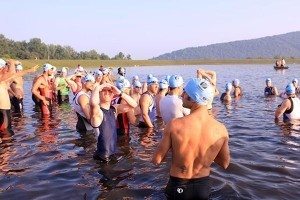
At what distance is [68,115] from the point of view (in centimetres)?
1530

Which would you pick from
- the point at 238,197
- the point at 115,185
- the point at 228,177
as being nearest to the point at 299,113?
the point at 228,177

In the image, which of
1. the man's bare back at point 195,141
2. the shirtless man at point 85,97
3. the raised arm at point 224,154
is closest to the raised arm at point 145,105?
the shirtless man at point 85,97

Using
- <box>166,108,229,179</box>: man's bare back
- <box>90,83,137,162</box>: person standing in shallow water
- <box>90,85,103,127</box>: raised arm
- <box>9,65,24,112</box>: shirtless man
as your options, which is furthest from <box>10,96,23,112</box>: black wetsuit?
<box>166,108,229,179</box>: man's bare back

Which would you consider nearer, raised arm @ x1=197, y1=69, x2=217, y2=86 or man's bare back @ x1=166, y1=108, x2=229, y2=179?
man's bare back @ x1=166, y1=108, x2=229, y2=179

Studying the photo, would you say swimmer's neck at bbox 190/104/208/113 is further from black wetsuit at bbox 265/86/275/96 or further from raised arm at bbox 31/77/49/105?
black wetsuit at bbox 265/86/275/96

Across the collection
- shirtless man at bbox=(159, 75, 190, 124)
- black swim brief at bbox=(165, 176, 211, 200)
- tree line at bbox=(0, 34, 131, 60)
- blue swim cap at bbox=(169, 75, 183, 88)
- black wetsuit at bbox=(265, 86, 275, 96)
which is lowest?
black wetsuit at bbox=(265, 86, 275, 96)

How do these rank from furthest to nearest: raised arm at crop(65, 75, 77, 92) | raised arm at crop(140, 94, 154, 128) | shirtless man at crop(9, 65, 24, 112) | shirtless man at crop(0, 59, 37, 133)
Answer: shirtless man at crop(9, 65, 24, 112) → raised arm at crop(65, 75, 77, 92) → shirtless man at crop(0, 59, 37, 133) → raised arm at crop(140, 94, 154, 128)

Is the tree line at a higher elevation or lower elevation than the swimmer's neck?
higher

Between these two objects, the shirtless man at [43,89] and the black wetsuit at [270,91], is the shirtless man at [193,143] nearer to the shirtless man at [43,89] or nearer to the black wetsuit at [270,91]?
the shirtless man at [43,89]

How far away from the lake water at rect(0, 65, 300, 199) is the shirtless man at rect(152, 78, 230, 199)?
159 cm

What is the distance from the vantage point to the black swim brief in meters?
4.82

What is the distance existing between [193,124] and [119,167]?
3565 millimetres

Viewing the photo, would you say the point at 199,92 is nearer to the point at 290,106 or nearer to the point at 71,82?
the point at 290,106

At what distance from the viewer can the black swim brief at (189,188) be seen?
4.82 metres
